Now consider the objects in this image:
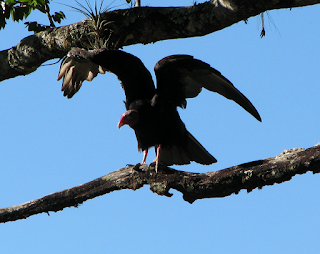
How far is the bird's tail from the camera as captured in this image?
13.3 ft

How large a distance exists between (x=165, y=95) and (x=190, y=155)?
64cm

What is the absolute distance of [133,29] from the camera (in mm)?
3738

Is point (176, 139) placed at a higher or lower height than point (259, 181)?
higher

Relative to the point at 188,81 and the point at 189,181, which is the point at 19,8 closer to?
the point at 188,81

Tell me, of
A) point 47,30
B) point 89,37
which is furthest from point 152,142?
point 47,30

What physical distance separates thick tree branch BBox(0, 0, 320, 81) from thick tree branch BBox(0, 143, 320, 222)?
3.75ft

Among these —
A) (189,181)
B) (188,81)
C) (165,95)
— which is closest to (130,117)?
(165,95)

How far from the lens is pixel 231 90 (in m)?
3.65

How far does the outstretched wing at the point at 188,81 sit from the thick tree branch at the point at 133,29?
231 millimetres

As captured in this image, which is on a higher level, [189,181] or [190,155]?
[190,155]

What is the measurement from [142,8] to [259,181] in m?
1.90

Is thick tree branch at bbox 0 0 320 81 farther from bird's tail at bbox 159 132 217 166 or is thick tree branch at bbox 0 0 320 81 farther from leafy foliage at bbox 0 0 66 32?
bird's tail at bbox 159 132 217 166

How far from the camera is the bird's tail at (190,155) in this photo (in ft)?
13.3

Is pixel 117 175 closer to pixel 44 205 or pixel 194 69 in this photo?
pixel 44 205
